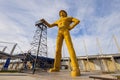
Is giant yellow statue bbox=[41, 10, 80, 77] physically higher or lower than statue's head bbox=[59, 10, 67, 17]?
lower

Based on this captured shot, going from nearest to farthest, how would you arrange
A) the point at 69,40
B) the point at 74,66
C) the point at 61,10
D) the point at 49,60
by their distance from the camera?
the point at 74,66
the point at 69,40
the point at 61,10
the point at 49,60

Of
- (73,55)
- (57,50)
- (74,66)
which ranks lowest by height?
(74,66)

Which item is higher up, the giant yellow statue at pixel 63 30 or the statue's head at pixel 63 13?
the statue's head at pixel 63 13

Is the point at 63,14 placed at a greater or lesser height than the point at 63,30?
greater

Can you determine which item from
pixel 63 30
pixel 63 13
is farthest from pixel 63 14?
pixel 63 30

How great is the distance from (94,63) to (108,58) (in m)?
2.98

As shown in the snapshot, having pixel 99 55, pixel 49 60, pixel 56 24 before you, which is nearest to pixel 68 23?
pixel 56 24

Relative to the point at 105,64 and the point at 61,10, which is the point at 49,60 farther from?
the point at 61,10

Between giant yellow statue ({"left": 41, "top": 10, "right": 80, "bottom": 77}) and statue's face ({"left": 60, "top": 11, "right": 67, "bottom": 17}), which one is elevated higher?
statue's face ({"left": 60, "top": 11, "right": 67, "bottom": 17})

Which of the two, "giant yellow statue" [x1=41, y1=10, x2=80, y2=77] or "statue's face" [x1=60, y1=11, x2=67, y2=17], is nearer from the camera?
"giant yellow statue" [x1=41, y1=10, x2=80, y2=77]

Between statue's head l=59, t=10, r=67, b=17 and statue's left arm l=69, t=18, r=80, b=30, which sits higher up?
statue's head l=59, t=10, r=67, b=17

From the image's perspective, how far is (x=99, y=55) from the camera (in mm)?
22469

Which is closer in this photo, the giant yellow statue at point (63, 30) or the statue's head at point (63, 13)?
the giant yellow statue at point (63, 30)

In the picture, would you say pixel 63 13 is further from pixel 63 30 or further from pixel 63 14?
pixel 63 30
